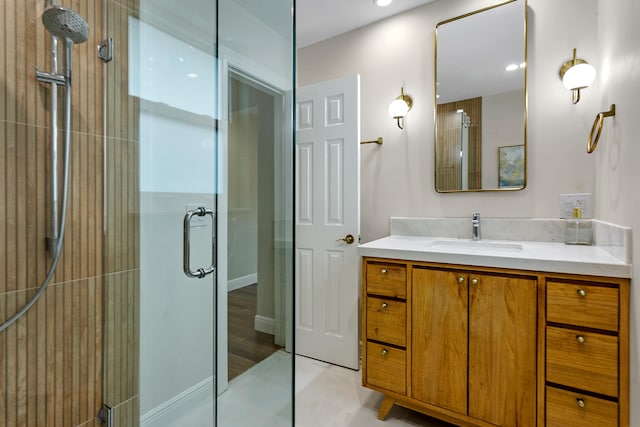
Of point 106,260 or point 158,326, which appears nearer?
point 106,260

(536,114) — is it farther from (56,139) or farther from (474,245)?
(56,139)

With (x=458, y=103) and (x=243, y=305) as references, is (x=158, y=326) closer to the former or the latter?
(x=243, y=305)

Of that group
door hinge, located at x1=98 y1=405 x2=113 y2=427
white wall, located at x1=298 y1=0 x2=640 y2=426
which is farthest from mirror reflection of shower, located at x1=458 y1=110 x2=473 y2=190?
door hinge, located at x1=98 y1=405 x2=113 y2=427

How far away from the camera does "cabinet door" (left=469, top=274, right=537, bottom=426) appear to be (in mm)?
1275

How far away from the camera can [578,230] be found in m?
1.63

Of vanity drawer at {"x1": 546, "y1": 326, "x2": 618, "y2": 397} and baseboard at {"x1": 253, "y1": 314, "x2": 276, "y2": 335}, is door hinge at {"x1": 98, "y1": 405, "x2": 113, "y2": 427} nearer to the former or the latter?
baseboard at {"x1": 253, "y1": 314, "x2": 276, "y2": 335}

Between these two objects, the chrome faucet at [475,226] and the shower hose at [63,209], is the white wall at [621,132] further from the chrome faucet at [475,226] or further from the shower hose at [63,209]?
the shower hose at [63,209]

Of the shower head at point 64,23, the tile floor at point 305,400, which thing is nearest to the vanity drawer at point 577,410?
the tile floor at point 305,400

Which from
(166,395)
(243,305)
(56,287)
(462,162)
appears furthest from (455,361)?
(56,287)

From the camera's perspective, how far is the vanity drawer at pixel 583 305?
1.13 metres

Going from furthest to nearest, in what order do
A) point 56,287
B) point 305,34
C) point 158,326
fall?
point 305,34 < point 158,326 < point 56,287

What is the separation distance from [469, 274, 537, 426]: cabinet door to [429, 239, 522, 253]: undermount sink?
0.38 meters

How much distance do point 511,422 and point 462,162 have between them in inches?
55.6

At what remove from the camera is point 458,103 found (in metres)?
2.00
